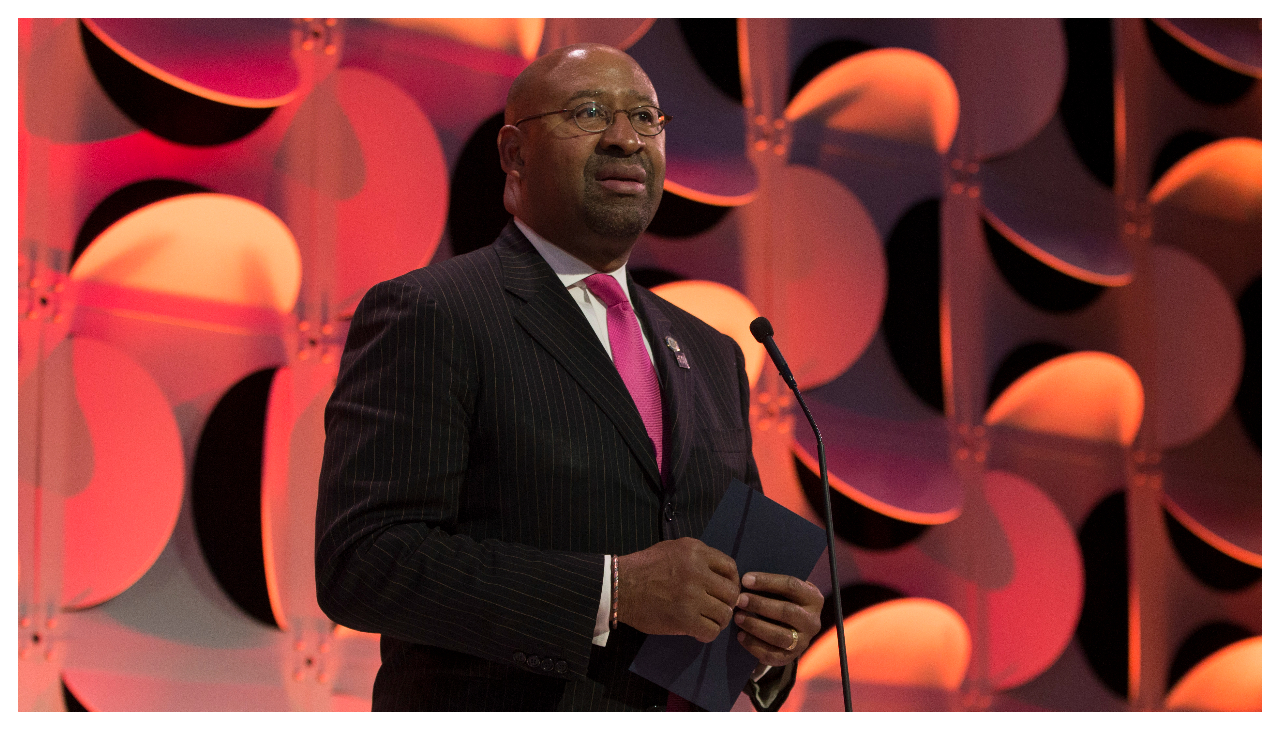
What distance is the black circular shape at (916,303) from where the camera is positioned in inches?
124

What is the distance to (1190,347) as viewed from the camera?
3344 millimetres

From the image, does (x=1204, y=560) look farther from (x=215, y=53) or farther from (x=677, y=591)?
(x=215, y=53)

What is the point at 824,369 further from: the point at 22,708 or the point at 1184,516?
the point at 22,708

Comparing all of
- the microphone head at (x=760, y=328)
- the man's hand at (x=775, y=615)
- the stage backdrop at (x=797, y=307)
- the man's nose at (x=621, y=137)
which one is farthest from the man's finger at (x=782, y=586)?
the stage backdrop at (x=797, y=307)

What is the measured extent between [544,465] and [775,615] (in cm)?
45

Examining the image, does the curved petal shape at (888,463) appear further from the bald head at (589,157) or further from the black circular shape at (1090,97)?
the bald head at (589,157)

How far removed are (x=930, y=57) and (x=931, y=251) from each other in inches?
24.2

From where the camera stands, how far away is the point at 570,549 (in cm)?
171

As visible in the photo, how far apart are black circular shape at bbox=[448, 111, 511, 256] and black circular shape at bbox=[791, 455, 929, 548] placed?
111cm

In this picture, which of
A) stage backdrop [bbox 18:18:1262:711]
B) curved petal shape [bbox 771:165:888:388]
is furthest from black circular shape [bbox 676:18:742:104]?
curved petal shape [bbox 771:165:888:388]

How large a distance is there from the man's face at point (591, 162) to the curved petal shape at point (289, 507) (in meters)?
1.06

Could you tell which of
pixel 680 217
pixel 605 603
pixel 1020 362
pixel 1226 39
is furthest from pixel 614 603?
pixel 1226 39

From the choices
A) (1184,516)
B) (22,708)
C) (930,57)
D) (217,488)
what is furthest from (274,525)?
(1184,516)

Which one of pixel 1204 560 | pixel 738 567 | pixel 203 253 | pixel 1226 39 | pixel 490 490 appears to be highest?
pixel 1226 39
